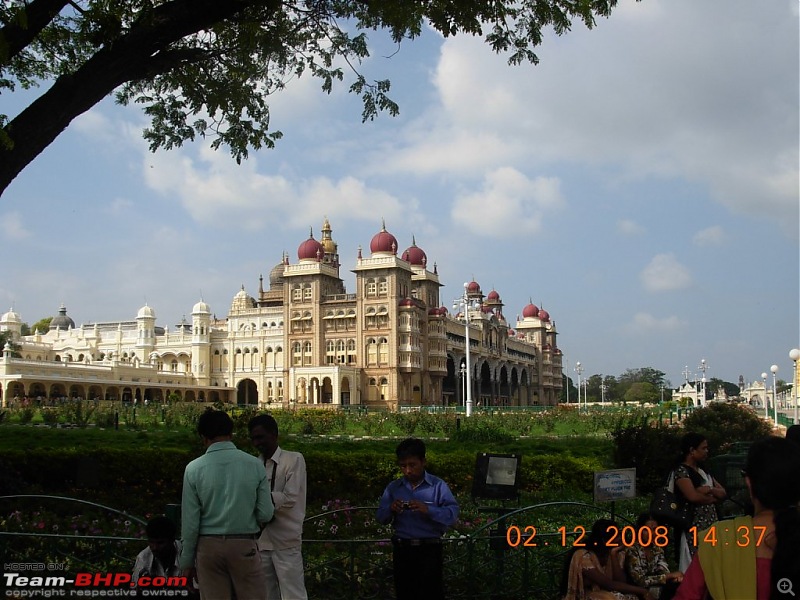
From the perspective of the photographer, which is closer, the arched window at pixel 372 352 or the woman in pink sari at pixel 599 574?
the woman in pink sari at pixel 599 574

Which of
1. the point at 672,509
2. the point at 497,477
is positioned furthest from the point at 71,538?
the point at 672,509

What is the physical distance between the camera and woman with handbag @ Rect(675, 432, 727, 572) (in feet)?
17.3

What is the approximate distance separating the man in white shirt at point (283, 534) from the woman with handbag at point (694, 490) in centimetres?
244

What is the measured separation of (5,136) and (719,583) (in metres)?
7.01

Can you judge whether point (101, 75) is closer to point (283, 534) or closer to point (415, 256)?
point (283, 534)

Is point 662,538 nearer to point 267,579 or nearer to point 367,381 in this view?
point 267,579

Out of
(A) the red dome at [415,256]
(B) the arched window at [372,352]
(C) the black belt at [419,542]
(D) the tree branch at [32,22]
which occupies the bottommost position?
(C) the black belt at [419,542]

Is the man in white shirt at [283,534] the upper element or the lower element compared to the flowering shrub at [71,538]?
upper

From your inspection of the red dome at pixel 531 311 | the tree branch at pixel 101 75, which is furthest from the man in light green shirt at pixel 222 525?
the red dome at pixel 531 311

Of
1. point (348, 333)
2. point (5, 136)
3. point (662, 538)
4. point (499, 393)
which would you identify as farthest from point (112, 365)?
point (662, 538)

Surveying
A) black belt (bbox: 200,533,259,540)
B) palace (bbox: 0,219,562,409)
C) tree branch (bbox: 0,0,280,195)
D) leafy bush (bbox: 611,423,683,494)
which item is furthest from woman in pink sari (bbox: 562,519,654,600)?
palace (bbox: 0,219,562,409)

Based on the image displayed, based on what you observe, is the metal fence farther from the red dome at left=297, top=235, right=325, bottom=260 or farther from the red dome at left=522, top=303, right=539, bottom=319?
the red dome at left=522, top=303, right=539, bottom=319

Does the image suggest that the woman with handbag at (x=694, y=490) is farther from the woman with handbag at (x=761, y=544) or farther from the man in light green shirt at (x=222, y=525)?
the man in light green shirt at (x=222, y=525)

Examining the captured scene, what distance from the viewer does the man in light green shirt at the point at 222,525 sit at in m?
4.42
